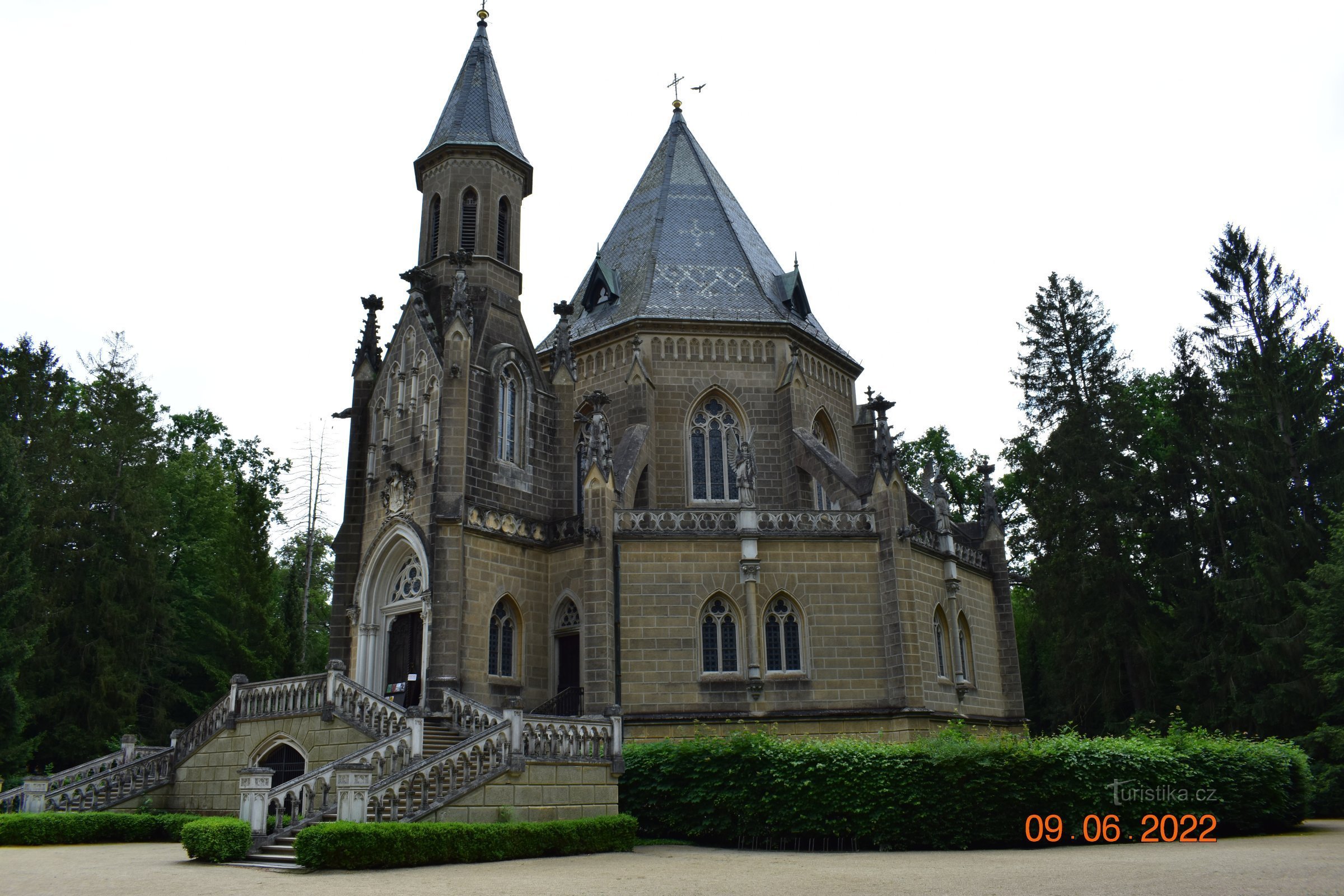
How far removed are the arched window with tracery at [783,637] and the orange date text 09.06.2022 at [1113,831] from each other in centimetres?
723

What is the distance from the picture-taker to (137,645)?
112ft

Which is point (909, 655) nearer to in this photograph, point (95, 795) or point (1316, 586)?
point (1316, 586)

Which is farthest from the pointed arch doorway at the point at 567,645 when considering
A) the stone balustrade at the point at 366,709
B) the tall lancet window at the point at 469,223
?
the tall lancet window at the point at 469,223

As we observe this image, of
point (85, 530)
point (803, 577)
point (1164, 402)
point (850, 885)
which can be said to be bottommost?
point (850, 885)

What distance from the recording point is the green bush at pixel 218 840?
1392 cm

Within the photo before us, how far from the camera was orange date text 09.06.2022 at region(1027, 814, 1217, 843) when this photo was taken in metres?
16.8

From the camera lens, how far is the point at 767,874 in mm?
13203

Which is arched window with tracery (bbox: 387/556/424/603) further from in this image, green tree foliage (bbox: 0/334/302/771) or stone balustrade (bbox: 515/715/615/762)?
green tree foliage (bbox: 0/334/302/771)

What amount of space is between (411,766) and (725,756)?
19.5 ft

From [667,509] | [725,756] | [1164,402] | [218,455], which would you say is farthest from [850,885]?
[218,455]

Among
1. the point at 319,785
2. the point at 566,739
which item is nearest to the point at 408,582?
the point at 566,739

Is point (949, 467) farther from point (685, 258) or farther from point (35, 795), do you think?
point (35, 795)

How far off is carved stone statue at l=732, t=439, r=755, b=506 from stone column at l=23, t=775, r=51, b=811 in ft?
52.9

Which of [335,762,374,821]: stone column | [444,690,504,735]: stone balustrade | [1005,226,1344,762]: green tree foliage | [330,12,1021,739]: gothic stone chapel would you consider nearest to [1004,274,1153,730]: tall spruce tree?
[1005,226,1344,762]: green tree foliage
